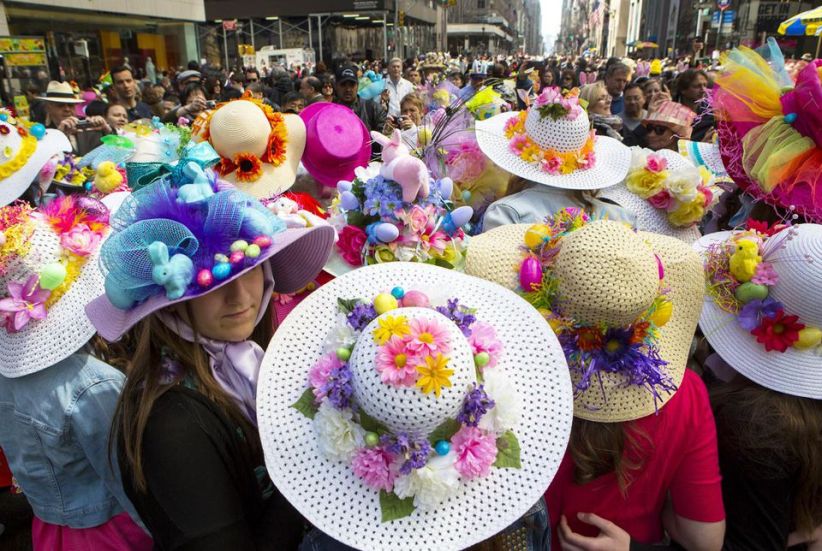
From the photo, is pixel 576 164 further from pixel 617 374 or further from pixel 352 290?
pixel 352 290

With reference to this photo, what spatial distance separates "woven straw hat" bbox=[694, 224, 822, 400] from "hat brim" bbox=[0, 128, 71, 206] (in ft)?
11.1

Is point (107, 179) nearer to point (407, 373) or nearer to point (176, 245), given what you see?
point (176, 245)

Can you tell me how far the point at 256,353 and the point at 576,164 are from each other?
6.92ft

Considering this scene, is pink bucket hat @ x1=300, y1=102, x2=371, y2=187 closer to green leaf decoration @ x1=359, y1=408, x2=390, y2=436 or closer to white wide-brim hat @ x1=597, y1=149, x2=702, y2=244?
white wide-brim hat @ x1=597, y1=149, x2=702, y2=244

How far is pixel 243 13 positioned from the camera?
98.8ft

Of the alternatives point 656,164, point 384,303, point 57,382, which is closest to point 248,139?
point 57,382

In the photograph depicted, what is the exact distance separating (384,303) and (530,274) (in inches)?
18.0

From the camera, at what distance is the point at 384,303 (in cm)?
122

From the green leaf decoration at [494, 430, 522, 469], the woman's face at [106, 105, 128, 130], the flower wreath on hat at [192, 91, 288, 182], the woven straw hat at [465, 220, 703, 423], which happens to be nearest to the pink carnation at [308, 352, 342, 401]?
the green leaf decoration at [494, 430, 522, 469]

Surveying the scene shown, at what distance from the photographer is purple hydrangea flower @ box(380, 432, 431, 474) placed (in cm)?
113

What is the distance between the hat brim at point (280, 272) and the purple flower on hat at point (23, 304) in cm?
16

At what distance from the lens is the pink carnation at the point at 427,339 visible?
1.08m

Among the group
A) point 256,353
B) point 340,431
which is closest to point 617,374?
point 340,431

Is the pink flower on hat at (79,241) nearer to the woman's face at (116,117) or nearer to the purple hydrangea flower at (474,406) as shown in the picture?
the purple hydrangea flower at (474,406)
